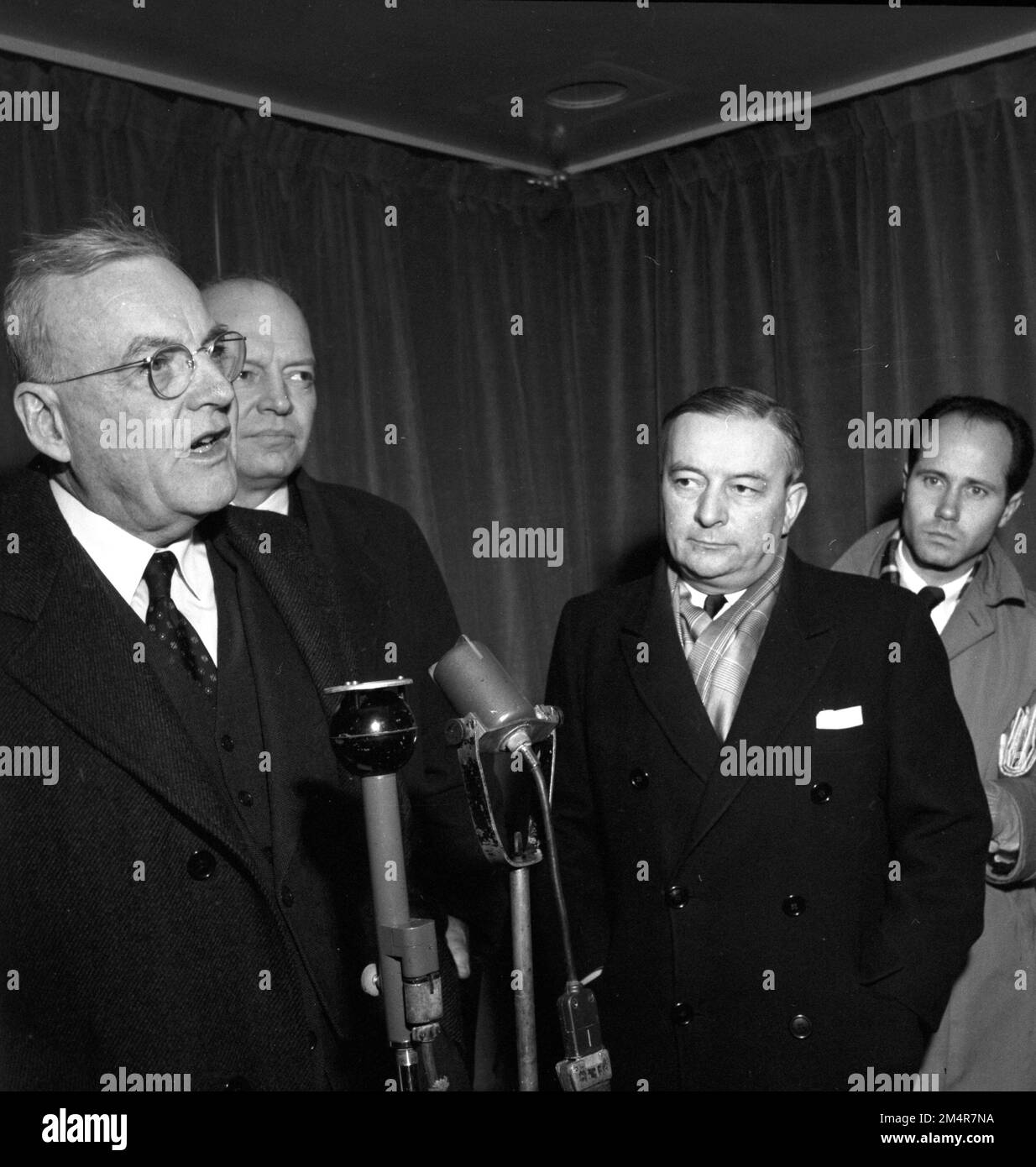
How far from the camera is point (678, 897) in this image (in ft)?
5.90

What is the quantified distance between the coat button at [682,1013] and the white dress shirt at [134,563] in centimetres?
84

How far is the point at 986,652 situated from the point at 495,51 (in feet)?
4.82

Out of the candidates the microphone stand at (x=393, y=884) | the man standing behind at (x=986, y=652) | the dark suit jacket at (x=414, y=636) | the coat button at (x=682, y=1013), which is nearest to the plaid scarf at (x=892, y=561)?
the man standing behind at (x=986, y=652)

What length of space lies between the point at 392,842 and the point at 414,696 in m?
1.01

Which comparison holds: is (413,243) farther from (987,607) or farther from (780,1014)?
(780,1014)

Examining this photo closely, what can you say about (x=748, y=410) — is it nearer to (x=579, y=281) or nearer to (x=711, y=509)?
(x=711, y=509)

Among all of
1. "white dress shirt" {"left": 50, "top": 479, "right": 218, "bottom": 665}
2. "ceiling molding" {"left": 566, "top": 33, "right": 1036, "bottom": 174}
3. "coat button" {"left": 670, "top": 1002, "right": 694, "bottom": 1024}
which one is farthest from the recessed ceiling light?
"coat button" {"left": 670, "top": 1002, "right": 694, "bottom": 1024}

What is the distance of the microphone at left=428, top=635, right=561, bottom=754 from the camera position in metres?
1.05

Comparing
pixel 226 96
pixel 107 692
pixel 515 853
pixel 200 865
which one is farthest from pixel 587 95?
pixel 515 853

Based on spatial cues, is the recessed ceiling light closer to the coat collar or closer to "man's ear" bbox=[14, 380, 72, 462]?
the coat collar

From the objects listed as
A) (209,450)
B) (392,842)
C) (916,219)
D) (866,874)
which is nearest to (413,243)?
(916,219)

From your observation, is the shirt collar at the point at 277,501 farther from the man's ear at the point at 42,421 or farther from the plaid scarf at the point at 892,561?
the plaid scarf at the point at 892,561

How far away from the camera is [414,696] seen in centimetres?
204

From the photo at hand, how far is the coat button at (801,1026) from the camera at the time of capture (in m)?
1.75
